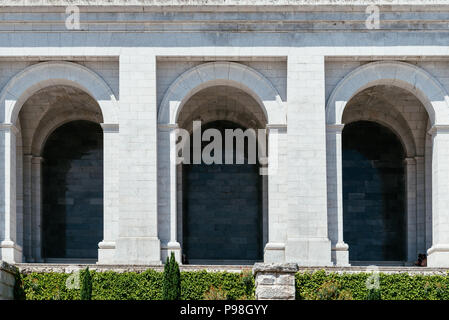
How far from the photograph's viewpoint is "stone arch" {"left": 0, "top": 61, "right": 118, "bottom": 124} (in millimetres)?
58781

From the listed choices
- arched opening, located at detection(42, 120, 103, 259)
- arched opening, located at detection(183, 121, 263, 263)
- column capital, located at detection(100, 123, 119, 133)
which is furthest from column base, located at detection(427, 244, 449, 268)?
arched opening, located at detection(42, 120, 103, 259)

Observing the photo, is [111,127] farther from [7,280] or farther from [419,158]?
[419,158]

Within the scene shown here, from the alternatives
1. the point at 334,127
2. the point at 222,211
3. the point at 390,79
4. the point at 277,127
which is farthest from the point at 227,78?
the point at 222,211

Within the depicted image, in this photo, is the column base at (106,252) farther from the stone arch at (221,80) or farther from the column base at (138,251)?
the stone arch at (221,80)

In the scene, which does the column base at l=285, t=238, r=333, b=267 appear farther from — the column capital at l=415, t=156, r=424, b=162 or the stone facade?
the column capital at l=415, t=156, r=424, b=162

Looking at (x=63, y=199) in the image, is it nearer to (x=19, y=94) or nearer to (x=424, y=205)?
(x=19, y=94)

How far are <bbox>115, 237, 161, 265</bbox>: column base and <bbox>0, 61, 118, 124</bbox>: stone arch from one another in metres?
5.75

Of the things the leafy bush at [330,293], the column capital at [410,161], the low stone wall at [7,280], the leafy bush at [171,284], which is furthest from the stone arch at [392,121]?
the low stone wall at [7,280]

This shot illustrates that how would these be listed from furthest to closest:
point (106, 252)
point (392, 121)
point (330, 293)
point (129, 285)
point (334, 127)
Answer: point (392, 121), point (334, 127), point (106, 252), point (129, 285), point (330, 293)

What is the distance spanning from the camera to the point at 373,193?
65938 millimetres

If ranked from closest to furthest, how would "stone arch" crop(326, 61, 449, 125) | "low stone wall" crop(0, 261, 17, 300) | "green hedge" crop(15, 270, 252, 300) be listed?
"low stone wall" crop(0, 261, 17, 300) → "green hedge" crop(15, 270, 252, 300) → "stone arch" crop(326, 61, 449, 125)

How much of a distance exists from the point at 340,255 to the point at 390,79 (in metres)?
7.70

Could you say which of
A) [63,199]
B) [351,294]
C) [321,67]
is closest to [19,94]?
[63,199]
